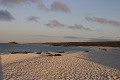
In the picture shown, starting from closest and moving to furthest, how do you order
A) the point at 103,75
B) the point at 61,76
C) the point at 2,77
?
the point at 2,77
the point at 61,76
the point at 103,75

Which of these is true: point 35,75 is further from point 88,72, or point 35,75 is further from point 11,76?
point 88,72

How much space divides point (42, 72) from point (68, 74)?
1.72m

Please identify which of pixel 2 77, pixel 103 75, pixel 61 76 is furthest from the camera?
pixel 103 75

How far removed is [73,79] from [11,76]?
11.4ft

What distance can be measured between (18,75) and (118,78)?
5.96 metres

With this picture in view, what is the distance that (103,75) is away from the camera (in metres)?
14.4

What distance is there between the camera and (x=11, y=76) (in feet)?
42.1

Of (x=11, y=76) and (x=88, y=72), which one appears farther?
(x=88, y=72)

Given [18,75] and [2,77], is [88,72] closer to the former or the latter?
[18,75]

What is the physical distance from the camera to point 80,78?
1316cm

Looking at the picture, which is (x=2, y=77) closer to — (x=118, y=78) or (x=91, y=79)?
(x=91, y=79)

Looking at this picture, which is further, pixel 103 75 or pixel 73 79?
pixel 103 75

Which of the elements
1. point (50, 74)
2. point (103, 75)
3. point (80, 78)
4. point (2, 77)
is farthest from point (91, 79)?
point (2, 77)

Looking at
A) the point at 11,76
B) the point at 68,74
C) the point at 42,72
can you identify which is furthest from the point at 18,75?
the point at 68,74
